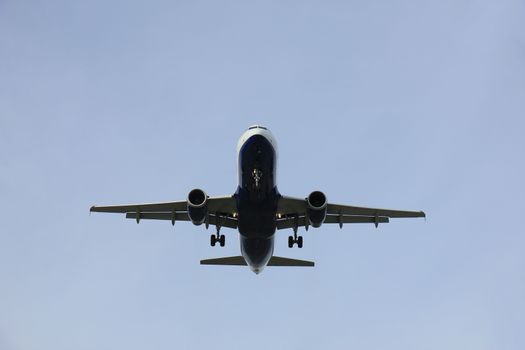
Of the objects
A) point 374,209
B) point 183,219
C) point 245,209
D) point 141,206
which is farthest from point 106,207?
point 374,209

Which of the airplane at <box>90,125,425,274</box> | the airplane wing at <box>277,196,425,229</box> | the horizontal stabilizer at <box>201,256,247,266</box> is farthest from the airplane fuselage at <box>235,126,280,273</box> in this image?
the horizontal stabilizer at <box>201,256,247,266</box>

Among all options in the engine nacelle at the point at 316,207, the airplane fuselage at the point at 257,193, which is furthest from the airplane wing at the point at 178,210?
the engine nacelle at the point at 316,207

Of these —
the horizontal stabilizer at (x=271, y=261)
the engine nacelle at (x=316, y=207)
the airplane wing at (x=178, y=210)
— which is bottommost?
the horizontal stabilizer at (x=271, y=261)

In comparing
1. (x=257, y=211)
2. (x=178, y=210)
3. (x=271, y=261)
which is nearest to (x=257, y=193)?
(x=257, y=211)

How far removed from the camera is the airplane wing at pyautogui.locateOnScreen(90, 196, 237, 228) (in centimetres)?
3247

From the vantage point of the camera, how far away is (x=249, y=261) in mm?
34094

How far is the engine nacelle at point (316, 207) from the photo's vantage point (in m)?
30.4

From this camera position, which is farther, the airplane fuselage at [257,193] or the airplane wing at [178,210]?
the airplane wing at [178,210]

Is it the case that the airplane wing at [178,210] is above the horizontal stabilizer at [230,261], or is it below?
above

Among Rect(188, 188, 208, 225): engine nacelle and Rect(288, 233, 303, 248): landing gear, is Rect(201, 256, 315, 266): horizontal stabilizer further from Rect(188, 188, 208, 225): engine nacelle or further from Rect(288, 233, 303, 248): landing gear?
Rect(188, 188, 208, 225): engine nacelle

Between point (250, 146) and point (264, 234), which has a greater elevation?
point (250, 146)

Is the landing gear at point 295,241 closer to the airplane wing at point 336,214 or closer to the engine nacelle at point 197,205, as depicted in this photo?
the airplane wing at point 336,214

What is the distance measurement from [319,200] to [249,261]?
5.76 metres

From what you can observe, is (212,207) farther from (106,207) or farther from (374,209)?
(374,209)
